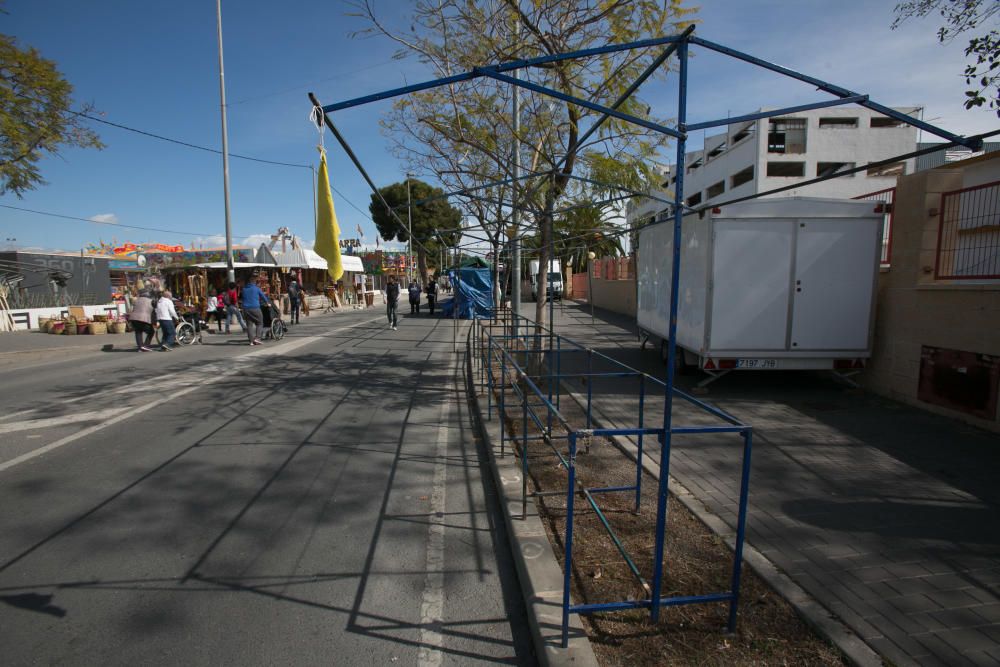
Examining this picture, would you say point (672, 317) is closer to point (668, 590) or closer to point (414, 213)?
point (668, 590)

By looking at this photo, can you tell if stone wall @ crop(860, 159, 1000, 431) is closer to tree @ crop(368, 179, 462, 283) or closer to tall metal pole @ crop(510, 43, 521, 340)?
tall metal pole @ crop(510, 43, 521, 340)

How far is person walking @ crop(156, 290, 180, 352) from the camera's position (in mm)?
13163

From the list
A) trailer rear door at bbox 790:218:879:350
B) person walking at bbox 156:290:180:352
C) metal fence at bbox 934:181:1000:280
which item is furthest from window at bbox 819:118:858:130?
person walking at bbox 156:290:180:352

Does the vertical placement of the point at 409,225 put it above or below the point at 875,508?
above

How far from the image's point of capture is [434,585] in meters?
3.20

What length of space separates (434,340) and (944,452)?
41.1 ft

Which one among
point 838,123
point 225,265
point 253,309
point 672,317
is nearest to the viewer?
point 672,317

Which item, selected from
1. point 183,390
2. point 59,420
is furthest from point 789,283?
point 59,420

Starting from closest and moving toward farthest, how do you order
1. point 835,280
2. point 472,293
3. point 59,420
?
1. point 59,420
2. point 835,280
3. point 472,293

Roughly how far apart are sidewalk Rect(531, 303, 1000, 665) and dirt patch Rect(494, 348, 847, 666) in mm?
341

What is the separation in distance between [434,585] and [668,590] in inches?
55.4

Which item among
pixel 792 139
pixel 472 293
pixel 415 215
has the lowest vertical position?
pixel 472 293

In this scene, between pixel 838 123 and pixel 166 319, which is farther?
pixel 838 123

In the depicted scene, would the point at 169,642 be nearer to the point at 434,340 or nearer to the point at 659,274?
the point at 659,274
